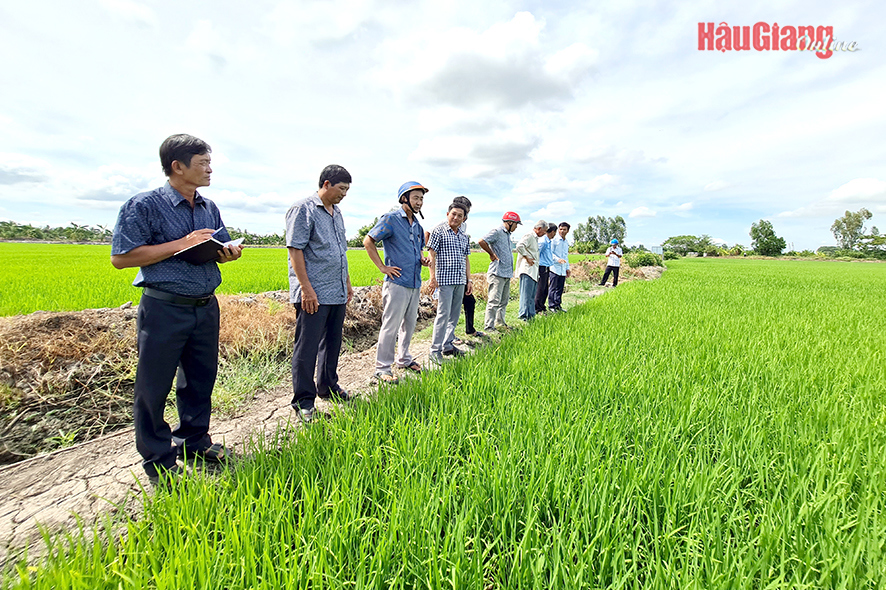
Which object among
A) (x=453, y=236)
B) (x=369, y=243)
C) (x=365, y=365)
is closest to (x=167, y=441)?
(x=369, y=243)

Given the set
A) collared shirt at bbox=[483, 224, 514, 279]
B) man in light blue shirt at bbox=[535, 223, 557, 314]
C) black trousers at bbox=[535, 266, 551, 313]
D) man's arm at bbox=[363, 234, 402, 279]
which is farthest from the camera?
black trousers at bbox=[535, 266, 551, 313]

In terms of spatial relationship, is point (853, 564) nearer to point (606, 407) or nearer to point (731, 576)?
point (731, 576)

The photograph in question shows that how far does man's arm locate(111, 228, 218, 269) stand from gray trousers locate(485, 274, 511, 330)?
139 inches

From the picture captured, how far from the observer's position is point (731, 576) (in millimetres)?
970

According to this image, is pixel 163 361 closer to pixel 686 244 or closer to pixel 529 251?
pixel 529 251

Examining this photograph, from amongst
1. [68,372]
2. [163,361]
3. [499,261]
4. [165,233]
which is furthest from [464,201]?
[68,372]

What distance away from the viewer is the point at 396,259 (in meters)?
3.03

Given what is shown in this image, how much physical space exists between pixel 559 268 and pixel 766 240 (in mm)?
72919

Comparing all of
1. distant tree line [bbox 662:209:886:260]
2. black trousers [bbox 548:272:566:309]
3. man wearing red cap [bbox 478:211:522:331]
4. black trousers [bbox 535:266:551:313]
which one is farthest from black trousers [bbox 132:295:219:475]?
distant tree line [bbox 662:209:886:260]

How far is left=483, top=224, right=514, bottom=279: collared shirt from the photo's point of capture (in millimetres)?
4457

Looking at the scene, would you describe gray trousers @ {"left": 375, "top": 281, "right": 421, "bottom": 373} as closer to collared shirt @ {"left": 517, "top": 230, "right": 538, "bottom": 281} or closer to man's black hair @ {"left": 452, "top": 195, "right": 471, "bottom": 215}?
man's black hair @ {"left": 452, "top": 195, "right": 471, "bottom": 215}

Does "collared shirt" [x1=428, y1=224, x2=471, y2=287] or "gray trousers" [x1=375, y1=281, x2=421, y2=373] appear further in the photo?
"collared shirt" [x1=428, y1=224, x2=471, y2=287]

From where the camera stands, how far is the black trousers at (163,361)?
5.22 feet

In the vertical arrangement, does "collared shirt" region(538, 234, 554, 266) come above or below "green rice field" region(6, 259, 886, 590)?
above
